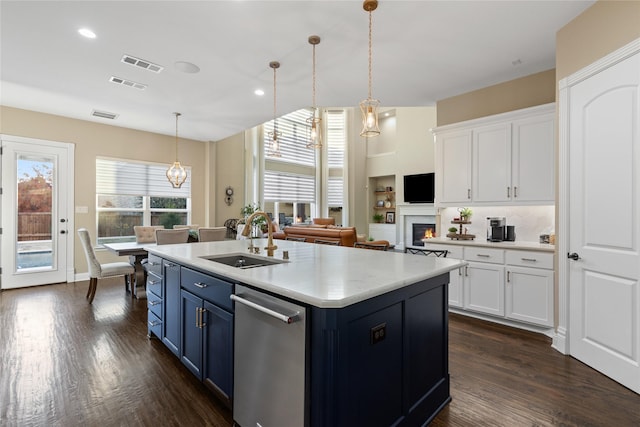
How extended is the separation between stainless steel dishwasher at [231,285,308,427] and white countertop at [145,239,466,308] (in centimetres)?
8

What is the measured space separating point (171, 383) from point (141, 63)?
3.38 m

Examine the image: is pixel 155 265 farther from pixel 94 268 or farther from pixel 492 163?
pixel 492 163

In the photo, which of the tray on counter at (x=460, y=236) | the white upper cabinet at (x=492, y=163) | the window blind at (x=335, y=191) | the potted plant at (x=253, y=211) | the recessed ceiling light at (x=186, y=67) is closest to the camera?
the recessed ceiling light at (x=186, y=67)

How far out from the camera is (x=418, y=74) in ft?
12.2

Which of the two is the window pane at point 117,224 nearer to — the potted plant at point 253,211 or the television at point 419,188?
the potted plant at point 253,211

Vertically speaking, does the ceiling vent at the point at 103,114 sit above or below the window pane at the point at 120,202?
above

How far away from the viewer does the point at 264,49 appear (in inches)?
125

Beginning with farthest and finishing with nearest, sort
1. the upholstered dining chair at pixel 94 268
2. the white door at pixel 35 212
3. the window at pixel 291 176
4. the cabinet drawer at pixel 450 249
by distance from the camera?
the window at pixel 291 176 → the white door at pixel 35 212 → the upholstered dining chair at pixel 94 268 → the cabinet drawer at pixel 450 249

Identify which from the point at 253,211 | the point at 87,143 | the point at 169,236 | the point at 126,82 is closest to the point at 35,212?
the point at 87,143

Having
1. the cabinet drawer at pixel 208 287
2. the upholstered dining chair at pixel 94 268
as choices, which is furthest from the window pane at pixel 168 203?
the cabinet drawer at pixel 208 287

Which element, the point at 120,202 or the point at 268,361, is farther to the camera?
the point at 120,202

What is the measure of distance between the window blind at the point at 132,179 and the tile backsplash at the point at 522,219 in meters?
6.06

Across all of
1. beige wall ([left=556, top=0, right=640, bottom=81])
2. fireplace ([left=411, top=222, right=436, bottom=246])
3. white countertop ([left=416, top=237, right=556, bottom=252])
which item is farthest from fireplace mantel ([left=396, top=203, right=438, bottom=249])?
beige wall ([left=556, top=0, right=640, bottom=81])

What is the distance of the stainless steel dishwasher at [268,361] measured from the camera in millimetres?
1306
